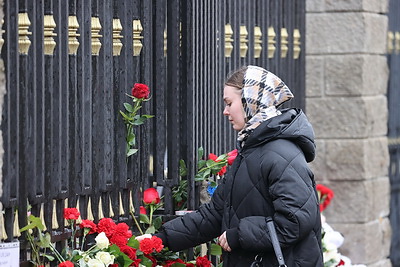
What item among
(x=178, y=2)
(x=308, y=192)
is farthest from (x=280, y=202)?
(x=178, y=2)

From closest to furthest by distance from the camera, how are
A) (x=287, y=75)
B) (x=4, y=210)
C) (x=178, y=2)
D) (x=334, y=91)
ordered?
(x=4, y=210), (x=178, y=2), (x=287, y=75), (x=334, y=91)

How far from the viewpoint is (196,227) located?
4664 millimetres

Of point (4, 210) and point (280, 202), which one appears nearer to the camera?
point (4, 210)

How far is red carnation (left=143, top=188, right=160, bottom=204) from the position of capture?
16.8 ft

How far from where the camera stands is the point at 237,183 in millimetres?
4367

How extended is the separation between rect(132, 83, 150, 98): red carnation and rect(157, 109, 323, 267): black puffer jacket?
0.60 meters

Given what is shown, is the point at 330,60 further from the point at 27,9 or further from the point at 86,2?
the point at 27,9

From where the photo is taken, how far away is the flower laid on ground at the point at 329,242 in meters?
6.46

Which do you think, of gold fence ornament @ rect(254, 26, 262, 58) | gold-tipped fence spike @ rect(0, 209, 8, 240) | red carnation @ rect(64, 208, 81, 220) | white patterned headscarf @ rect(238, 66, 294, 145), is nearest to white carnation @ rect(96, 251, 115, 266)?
red carnation @ rect(64, 208, 81, 220)

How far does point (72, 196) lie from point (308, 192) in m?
0.91

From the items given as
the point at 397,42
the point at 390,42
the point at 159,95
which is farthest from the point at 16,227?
the point at 397,42

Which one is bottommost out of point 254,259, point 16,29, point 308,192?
point 254,259

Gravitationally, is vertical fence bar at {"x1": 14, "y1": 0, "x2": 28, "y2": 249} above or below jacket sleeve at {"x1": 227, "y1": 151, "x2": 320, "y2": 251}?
above

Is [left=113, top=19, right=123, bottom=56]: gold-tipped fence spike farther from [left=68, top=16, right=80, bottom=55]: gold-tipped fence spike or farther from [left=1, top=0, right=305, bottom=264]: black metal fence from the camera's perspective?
[left=68, top=16, right=80, bottom=55]: gold-tipped fence spike
